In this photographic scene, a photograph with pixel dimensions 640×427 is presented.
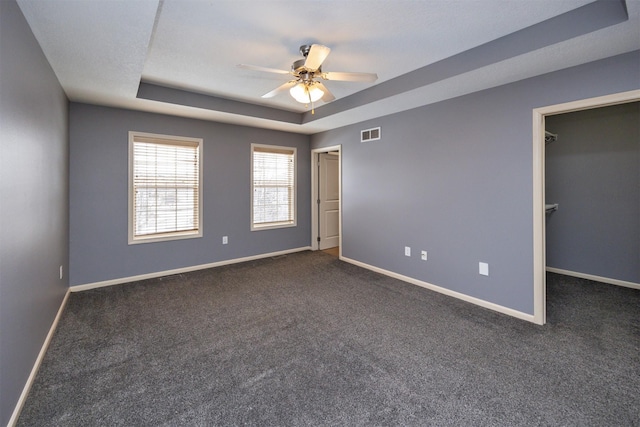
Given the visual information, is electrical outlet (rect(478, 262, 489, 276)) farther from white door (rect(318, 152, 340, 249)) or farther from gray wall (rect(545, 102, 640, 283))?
white door (rect(318, 152, 340, 249))

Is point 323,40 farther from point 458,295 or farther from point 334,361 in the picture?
point 458,295

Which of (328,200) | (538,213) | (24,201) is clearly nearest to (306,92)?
(24,201)

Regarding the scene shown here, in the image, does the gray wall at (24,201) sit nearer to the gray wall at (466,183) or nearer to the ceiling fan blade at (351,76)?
the ceiling fan blade at (351,76)

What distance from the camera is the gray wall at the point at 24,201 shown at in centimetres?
150

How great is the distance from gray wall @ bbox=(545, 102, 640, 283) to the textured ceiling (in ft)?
6.94

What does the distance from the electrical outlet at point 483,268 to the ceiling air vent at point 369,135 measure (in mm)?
2238

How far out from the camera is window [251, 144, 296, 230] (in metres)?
5.06

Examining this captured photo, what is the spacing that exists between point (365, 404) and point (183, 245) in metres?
3.58

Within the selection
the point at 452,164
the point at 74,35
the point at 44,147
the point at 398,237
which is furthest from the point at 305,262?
the point at 74,35

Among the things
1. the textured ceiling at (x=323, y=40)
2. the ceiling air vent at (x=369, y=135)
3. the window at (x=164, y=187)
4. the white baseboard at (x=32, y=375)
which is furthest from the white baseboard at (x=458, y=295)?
the white baseboard at (x=32, y=375)

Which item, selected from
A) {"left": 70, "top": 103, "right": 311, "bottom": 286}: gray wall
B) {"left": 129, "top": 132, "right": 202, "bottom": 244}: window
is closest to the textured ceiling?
{"left": 70, "top": 103, "right": 311, "bottom": 286}: gray wall

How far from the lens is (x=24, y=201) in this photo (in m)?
1.81

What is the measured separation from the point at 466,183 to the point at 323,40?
2167mm

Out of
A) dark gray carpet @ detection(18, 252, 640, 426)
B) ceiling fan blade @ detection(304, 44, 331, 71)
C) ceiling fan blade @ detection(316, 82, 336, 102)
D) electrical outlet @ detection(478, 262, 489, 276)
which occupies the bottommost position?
dark gray carpet @ detection(18, 252, 640, 426)
